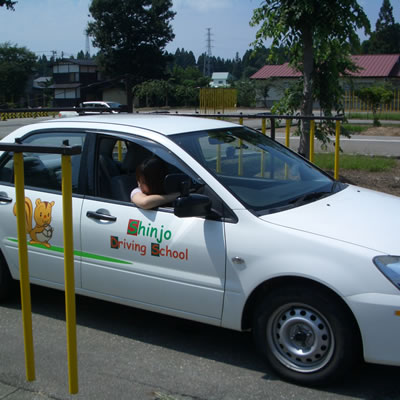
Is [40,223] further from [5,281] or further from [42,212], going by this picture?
[5,281]

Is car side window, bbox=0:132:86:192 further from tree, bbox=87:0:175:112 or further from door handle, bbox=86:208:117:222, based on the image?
tree, bbox=87:0:175:112

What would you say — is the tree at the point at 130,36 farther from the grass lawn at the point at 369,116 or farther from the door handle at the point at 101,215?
the door handle at the point at 101,215

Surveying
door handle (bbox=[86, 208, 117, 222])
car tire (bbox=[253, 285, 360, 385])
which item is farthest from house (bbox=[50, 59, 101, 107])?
car tire (bbox=[253, 285, 360, 385])

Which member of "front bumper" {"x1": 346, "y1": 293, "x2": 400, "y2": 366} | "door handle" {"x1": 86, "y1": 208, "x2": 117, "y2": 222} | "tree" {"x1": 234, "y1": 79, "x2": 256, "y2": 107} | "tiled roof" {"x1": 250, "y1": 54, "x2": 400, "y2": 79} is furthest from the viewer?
"tiled roof" {"x1": 250, "y1": 54, "x2": 400, "y2": 79}

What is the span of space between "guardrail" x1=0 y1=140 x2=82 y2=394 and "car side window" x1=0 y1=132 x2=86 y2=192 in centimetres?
158

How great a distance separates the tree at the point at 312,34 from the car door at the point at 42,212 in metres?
6.40

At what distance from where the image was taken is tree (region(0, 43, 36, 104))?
85875mm

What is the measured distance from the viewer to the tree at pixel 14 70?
85.9 m

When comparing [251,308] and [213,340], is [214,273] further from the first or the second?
[213,340]

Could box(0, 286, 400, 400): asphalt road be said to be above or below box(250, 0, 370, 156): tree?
below

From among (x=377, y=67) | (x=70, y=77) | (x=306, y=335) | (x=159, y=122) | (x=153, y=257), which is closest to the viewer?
(x=306, y=335)

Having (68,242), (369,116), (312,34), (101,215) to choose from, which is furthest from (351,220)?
(369,116)

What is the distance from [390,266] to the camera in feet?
10.8

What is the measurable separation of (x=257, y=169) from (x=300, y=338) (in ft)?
5.56
